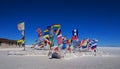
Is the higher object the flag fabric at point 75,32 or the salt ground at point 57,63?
the flag fabric at point 75,32

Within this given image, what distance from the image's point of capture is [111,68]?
1516 cm

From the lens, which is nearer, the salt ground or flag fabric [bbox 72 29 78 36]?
the salt ground

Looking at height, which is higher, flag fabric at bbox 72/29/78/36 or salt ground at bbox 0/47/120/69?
flag fabric at bbox 72/29/78/36

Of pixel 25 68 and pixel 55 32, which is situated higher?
pixel 55 32

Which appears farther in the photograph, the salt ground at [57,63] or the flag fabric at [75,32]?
the flag fabric at [75,32]

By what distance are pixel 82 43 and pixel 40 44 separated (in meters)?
11.3

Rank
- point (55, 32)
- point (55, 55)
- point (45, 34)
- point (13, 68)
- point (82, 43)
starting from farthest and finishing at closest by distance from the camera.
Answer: point (82, 43) → point (45, 34) → point (55, 32) → point (55, 55) → point (13, 68)

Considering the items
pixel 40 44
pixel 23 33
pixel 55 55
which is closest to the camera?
pixel 55 55

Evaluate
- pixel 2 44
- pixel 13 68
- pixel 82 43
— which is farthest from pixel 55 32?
pixel 2 44

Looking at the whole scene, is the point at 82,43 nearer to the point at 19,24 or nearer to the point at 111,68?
the point at 19,24

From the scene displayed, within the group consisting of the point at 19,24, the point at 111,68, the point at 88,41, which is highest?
the point at 19,24

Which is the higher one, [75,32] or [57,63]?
[75,32]

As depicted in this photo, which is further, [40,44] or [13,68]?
[40,44]

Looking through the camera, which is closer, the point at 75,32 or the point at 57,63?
the point at 57,63
